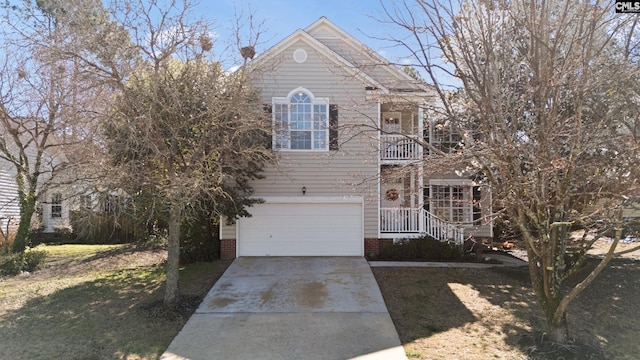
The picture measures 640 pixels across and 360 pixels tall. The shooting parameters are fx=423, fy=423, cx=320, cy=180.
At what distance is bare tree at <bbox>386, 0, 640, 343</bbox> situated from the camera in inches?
240

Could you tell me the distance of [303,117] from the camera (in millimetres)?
14703

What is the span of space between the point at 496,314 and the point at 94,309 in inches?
340

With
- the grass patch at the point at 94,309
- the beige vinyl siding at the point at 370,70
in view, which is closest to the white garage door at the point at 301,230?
the grass patch at the point at 94,309

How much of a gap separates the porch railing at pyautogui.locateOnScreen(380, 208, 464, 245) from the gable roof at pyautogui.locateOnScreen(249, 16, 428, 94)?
14.0 ft

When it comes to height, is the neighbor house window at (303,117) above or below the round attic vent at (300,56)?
below

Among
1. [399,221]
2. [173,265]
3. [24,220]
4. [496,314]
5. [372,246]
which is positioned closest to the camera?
[496,314]

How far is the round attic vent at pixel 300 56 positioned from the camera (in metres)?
14.9

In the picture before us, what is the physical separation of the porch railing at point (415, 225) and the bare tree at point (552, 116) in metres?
7.38

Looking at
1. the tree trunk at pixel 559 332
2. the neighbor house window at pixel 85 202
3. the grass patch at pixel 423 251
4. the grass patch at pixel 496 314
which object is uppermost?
the neighbor house window at pixel 85 202

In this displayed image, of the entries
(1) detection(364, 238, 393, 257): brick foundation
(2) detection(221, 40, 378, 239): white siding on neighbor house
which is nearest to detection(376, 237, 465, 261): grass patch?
(1) detection(364, 238, 393, 257): brick foundation

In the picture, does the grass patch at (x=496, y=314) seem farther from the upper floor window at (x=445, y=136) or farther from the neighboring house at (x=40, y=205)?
the neighboring house at (x=40, y=205)

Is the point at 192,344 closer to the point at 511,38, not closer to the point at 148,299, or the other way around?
the point at 148,299

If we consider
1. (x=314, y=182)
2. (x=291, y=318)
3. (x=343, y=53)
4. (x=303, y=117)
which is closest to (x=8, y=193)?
(x=303, y=117)

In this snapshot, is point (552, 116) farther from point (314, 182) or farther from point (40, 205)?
point (40, 205)
